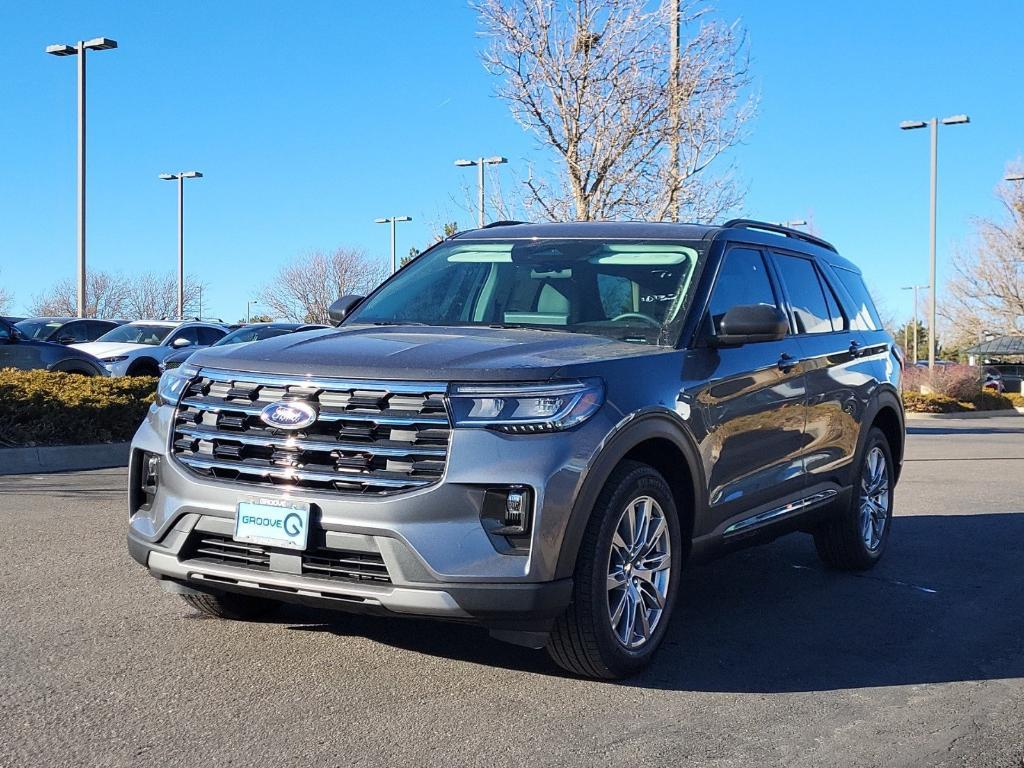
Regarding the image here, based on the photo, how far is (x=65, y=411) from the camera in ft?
38.9

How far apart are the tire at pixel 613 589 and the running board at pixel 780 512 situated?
0.70 meters

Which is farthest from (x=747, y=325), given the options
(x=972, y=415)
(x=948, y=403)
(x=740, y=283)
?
(x=972, y=415)

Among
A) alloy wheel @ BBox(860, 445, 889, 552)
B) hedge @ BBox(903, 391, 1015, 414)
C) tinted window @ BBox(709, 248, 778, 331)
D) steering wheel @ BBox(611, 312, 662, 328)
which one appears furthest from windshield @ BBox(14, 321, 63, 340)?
steering wheel @ BBox(611, 312, 662, 328)

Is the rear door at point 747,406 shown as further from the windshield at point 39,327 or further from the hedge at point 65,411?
the windshield at point 39,327

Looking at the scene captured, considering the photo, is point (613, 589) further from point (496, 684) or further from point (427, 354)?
point (427, 354)

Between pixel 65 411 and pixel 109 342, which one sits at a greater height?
pixel 109 342

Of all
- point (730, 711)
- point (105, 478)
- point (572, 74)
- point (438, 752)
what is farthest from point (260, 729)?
point (572, 74)

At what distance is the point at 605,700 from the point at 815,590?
8.47 feet

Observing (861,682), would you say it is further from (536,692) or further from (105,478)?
(105,478)

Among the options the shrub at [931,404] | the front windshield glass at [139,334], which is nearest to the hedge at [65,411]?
the front windshield glass at [139,334]

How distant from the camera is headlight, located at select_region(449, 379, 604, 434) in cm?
407

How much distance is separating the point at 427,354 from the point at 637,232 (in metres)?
1.87

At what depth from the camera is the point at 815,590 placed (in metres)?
6.50

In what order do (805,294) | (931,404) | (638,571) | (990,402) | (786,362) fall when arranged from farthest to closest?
(990,402) → (931,404) → (805,294) → (786,362) → (638,571)
